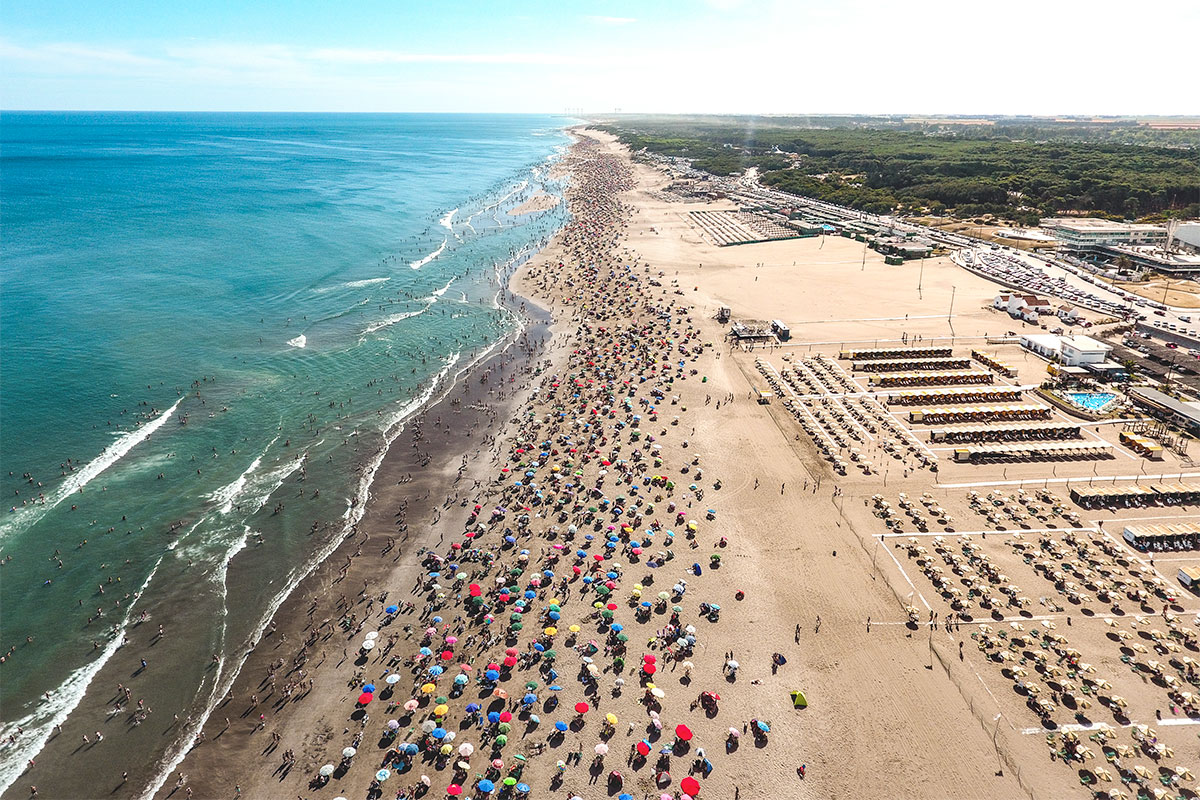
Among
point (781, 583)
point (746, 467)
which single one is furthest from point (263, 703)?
point (746, 467)

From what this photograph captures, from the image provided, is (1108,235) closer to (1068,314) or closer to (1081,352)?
(1068,314)

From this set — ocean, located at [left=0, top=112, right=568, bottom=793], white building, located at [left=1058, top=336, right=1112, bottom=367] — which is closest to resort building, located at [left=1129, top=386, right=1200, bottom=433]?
white building, located at [left=1058, top=336, right=1112, bottom=367]

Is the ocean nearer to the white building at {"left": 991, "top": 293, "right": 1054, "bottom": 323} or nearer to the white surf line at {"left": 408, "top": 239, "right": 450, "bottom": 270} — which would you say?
the white surf line at {"left": 408, "top": 239, "right": 450, "bottom": 270}

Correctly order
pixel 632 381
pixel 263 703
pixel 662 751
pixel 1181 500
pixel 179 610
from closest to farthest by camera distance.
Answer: pixel 662 751 < pixel 263 703 < pixel 179 610 < pixel 1181 500 < pixel 632 381

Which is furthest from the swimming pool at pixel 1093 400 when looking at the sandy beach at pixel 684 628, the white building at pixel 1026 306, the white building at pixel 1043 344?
the white building at pixel 1026 306

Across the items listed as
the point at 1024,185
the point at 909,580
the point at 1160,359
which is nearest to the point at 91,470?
the point at 909,580

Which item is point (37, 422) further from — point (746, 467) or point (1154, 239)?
point (1154, 239)

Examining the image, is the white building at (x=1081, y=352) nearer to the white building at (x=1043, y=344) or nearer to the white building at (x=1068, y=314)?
the white building at (x=1043, y=344)
